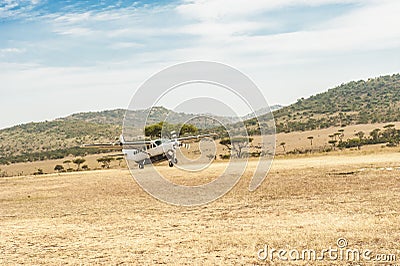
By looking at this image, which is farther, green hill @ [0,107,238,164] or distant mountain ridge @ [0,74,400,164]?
green hill @ [0,107,238,164]

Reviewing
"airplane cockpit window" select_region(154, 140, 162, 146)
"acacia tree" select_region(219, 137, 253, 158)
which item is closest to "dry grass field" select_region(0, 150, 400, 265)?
"airplane cockpit window" select_region(154, 140, 162, 146)

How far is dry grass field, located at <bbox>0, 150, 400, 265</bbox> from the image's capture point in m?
12.8

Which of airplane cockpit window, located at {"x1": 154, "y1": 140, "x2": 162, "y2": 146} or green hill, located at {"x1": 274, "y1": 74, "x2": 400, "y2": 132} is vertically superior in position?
green hill, located at {"x1": 274, "y1": 74, "x2": 400, "y2": 132}

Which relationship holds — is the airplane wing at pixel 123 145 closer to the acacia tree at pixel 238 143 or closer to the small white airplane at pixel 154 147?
the small white airplane at pixel 154 147

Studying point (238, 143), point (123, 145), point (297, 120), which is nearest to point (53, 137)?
point (297, 120)

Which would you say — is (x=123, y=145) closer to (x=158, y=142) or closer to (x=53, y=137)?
(x=158, y=142)

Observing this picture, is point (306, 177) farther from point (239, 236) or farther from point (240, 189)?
point (239, 236)

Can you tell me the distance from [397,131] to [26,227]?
75.2 m

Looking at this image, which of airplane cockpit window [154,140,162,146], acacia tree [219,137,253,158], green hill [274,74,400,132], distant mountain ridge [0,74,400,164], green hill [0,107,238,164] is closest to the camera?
airplane cockpit window [154,140,162,146]

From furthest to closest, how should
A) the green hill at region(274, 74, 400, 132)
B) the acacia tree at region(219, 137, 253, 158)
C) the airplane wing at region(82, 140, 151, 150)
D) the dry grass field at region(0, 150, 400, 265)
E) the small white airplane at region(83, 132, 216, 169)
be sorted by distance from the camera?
the green hill at region(274, 74, 400, 132), the acacia tree at region(219, 137, 253, 158), the airplane wing at region(82, 140, 151, 150), the small white airplane at region(83, 132, 216, 169), the dry grass field at region(0, 150, 400, 265)

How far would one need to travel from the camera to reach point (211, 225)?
16.9 m

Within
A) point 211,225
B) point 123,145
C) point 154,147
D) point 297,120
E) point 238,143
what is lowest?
point 211,225

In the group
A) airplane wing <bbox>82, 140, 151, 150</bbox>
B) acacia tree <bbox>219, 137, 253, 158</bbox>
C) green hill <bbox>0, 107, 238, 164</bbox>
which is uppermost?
green hill <bbox>0, 107, 238, 164</bbox>

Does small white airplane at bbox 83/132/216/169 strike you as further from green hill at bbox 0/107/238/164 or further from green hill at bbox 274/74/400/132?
green hill at bbox 274/74/400/132
